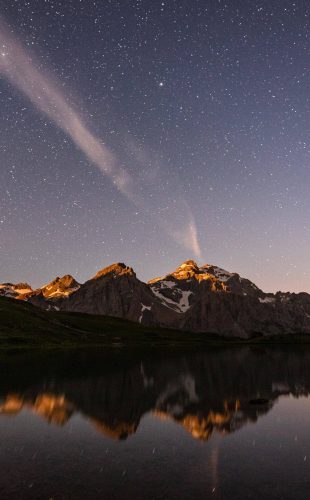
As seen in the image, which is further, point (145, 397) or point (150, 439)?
point (145, 397)

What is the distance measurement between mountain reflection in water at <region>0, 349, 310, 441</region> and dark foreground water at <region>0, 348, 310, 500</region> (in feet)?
0.41

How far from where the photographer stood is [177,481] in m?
23.5

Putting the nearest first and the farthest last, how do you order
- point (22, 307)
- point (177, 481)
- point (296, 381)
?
point (177, 481)
point (296, 381)
point (22, 307)

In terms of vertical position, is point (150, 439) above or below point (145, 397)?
below

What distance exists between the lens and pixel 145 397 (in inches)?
2116

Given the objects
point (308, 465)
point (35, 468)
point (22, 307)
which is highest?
point (22, 307)

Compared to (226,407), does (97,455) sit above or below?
below

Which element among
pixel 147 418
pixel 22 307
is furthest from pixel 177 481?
pixel 22 307

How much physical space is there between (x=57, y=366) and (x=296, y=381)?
154 ft

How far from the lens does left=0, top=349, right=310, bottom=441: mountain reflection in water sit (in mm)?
40219

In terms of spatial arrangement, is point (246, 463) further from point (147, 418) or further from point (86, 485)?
point (147, 418)

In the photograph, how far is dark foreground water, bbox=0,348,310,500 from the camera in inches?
893

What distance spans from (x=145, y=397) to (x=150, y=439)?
20.3 metres

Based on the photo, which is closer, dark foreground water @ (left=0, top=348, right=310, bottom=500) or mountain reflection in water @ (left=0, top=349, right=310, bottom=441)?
dark foreground water @ (left=0, top=348, right=310, bottom=500)
